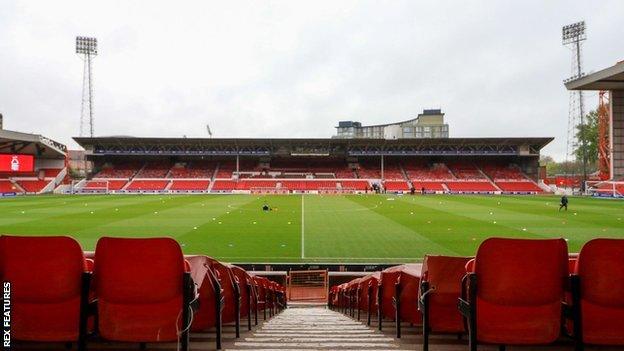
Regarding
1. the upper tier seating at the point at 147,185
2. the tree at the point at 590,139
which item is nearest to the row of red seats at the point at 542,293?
the upper tier seating at the point at 147,185

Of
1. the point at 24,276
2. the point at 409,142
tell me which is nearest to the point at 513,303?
the point at 24,276

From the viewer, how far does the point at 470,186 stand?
77.2 meters

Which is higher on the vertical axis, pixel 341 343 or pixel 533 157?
pixel 533 157

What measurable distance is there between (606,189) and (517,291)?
72.3 meters

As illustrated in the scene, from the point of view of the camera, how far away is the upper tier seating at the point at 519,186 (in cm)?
7600

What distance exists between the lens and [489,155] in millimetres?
83000

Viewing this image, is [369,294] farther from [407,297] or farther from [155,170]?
[155,170]

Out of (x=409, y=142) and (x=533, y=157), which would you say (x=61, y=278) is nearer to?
(x=409, y=142)

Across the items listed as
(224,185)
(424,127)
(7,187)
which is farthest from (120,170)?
(424,127)

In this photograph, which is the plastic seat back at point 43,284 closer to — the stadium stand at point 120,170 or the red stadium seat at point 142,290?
the red stadium seat at point 142,290

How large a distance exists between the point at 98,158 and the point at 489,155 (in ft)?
226

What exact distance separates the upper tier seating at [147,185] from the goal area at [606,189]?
6398 cm

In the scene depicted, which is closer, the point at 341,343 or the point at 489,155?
the point at 341,343

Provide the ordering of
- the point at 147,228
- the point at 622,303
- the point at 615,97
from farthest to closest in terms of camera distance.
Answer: the point at 615,97 → the point at 147,228 → the point at 622,303
